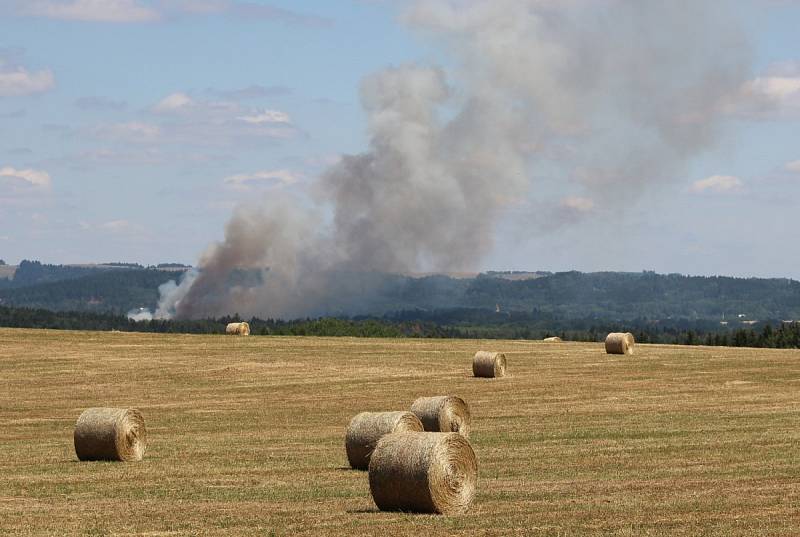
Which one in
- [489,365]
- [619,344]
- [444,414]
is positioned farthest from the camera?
[619,344]

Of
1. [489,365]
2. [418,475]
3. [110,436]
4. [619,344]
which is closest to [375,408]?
[489,365]

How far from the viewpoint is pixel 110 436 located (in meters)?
31.3

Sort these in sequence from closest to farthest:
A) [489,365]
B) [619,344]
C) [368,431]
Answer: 1. [368,431]
2. [489,365]
3. [619,344]

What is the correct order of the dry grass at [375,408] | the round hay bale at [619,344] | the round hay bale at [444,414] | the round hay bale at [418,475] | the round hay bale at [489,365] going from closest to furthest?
the dry grass at [375,408]
the round hay bale at [418,475]
the round hay bale at [444,414]
the round hay bale at [489,365]
the round hay bale at [619,344]

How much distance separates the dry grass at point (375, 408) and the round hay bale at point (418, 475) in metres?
0.39

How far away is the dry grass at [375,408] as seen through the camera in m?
20.7

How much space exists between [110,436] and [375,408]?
49.8 feet

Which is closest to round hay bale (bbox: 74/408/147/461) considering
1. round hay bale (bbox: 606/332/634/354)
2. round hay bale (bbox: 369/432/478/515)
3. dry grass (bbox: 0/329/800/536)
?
dry grass (bbox: 0/329/800/536)

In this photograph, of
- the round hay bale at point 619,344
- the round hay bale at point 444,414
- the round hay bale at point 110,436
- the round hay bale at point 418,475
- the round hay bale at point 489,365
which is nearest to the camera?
the round hay bale at point 418,475

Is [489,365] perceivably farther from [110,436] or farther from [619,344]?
[110,436]

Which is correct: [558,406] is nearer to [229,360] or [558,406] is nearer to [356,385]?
[356,385]

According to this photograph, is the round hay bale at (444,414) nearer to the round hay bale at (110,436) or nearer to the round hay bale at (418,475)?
the round hay bale at (110,436)

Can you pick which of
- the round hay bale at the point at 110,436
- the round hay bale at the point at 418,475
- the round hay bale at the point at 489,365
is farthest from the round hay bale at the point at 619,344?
the round hay bale at the point at 418,475

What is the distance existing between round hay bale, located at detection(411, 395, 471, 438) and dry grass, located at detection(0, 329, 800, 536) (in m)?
0.80
